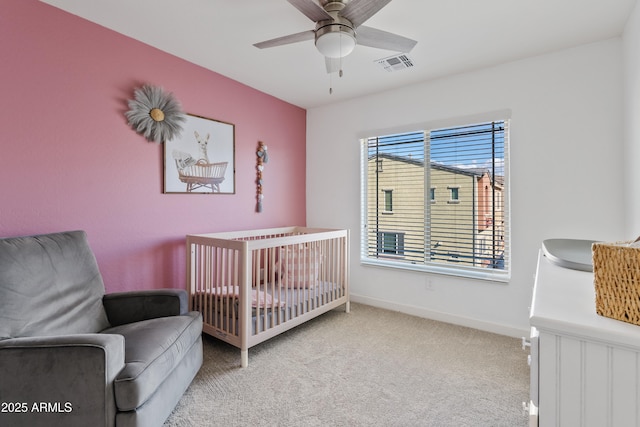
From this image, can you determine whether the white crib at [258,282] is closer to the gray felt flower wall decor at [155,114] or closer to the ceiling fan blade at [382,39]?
the gray felt flower wall decor at [155,114]

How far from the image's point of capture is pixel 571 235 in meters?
2.40

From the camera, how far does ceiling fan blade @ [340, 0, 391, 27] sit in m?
1.44

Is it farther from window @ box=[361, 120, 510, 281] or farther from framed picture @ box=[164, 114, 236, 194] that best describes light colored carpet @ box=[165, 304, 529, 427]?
framed picture @ box=[164, 114, 236, 194]

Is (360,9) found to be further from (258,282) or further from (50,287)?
(50,287)

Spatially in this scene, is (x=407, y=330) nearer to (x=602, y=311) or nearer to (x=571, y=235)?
(x=571, y=235)

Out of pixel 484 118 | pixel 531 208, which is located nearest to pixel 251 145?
pixel 484 118

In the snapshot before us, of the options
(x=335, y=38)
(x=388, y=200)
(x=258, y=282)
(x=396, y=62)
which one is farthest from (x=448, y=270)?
(x=335, y=38)

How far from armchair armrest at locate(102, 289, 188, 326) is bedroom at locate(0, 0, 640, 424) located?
1.14 feet

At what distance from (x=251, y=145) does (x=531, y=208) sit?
2635 millimetres

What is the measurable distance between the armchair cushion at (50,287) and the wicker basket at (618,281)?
2.16 metres

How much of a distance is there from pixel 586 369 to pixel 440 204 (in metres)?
2.48

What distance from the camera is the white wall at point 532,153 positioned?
7.42 feet

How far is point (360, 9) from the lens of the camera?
1498 mm

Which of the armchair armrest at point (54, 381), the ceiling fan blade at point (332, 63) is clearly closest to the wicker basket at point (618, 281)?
the armchair armrest at point (54, 381)
